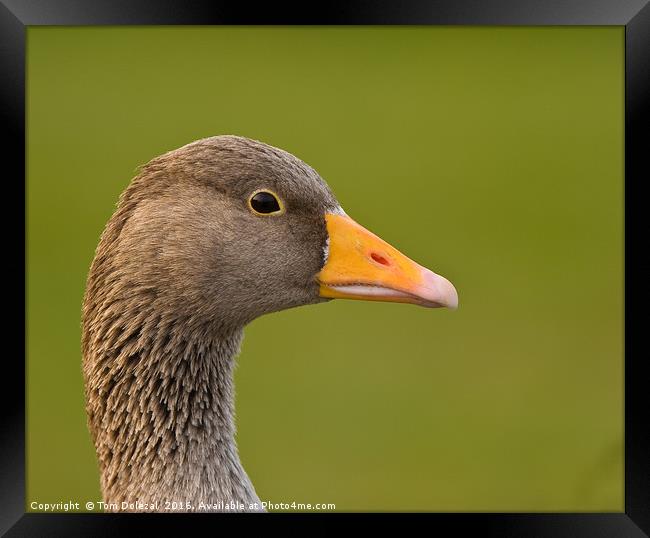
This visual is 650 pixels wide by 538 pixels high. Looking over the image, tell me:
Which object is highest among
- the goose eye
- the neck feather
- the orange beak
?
the goose eye

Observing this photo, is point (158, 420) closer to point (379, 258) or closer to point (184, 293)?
point (184, 293)

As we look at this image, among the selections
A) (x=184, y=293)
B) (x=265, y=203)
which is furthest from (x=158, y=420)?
(x=265, y=203)

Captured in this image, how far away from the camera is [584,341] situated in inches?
360

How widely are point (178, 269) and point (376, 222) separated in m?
5.44

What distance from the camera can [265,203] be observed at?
466 centimetres

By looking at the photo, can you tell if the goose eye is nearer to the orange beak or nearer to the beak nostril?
the orange beak

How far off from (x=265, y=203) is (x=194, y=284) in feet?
1.66

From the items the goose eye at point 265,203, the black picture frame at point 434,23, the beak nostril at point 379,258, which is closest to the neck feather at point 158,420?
the black picture frame at point 434,23

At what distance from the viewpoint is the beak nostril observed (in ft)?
15.2

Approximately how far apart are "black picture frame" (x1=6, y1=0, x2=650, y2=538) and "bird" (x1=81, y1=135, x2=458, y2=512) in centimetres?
27

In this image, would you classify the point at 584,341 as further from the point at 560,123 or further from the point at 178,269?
the point at 178,269

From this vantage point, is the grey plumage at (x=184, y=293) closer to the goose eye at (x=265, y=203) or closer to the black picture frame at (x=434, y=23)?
the goose eye at (x=265, y=203)

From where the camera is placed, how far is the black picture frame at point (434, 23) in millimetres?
4625

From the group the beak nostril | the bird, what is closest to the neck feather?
the bird
